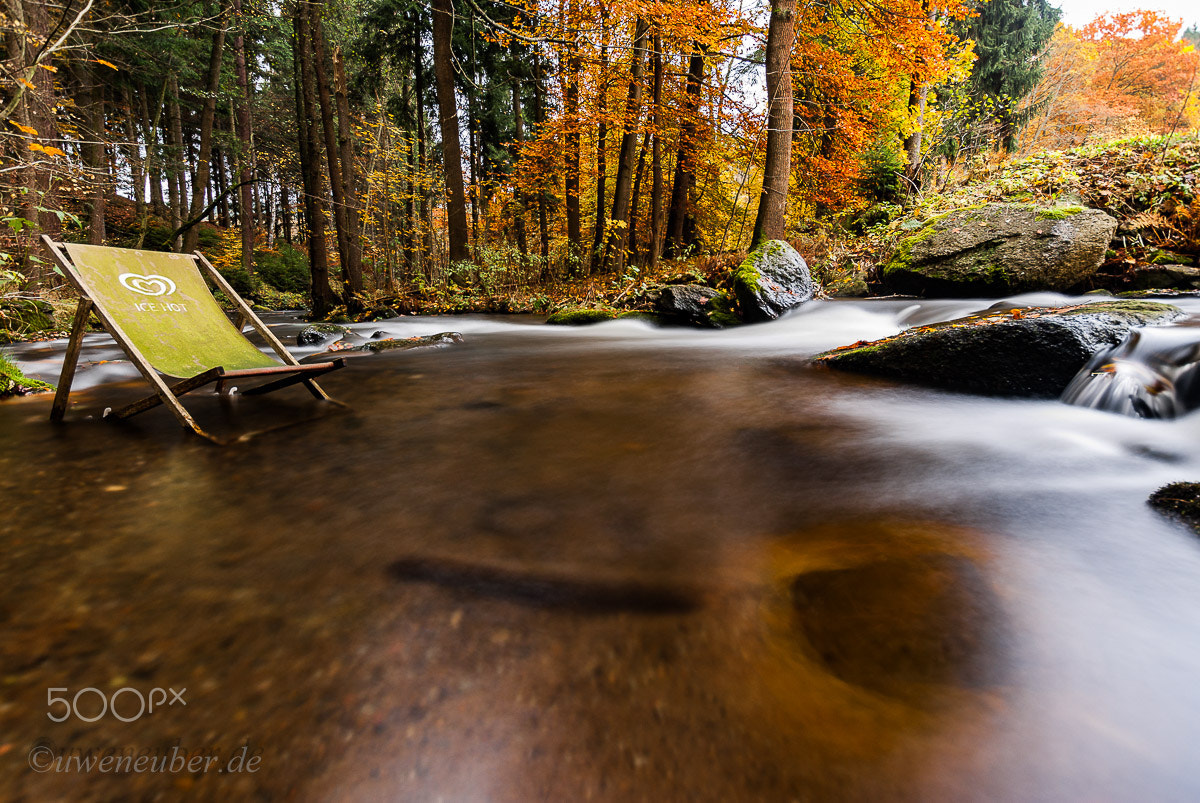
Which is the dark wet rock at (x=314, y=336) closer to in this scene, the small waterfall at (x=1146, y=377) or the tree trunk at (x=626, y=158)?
the tree trunk at (x=626, y=158)

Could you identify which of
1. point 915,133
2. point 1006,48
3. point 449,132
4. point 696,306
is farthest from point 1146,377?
point 1006,48

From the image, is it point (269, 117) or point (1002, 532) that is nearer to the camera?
point (1002, 532)

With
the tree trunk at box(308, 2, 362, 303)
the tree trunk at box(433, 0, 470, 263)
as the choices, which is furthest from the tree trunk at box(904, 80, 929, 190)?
the tree trunk at box(308, 2, 362, 303)

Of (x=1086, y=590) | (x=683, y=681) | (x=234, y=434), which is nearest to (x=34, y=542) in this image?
(x=234, y=434)

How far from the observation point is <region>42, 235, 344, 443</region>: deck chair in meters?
3.20

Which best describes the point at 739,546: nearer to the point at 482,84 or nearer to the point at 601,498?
the point at 601,498

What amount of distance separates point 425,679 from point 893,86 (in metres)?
16.0

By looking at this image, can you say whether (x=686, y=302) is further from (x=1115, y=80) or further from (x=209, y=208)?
(x=1115, y=80)

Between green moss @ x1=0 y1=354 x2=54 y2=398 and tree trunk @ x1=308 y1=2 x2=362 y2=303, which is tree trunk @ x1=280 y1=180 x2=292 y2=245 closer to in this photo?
tree trunk @ x1=308 y1=2 x2=362 y2=303

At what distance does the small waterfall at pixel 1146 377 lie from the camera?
3.24m

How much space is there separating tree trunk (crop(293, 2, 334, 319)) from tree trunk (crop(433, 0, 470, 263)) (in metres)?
2.57

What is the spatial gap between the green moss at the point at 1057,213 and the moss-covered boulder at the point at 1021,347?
11.2 feet

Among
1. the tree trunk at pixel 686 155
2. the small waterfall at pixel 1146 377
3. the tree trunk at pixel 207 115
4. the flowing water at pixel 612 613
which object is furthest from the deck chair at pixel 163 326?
the tree trunk at pixel 207 115

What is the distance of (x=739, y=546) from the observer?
6.82ft
